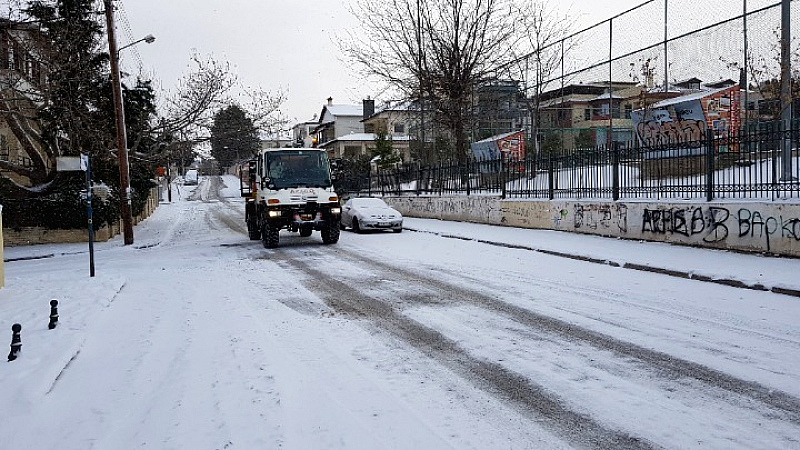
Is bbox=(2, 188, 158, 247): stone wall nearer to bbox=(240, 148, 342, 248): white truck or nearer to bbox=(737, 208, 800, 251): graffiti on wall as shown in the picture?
bbox=(240, 148, 342, 248): white truck

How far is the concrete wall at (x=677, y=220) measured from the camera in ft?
39.1

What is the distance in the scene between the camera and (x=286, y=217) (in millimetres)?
18297

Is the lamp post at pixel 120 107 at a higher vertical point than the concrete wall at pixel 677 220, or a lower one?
higher

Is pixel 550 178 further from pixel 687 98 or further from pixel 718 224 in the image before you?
pixel 718 224

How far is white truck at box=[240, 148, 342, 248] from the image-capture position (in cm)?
1834

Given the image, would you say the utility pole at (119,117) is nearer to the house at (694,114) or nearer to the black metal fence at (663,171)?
the black metal fence at (663,171)

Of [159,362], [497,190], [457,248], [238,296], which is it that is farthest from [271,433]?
[497,190]

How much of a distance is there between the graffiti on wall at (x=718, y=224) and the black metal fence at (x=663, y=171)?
1.35ft

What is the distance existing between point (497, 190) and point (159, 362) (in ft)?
58.3

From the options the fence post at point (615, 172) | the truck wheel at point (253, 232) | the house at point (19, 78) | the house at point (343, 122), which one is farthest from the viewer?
the house at point (343, 122)

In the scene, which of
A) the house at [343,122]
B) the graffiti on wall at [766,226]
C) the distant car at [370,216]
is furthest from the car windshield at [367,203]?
the house at [343,122]

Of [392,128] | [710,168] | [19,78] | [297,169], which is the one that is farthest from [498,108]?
[392,128]

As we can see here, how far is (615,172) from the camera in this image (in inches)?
651

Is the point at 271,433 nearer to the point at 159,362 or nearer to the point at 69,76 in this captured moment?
the point at 159,362
